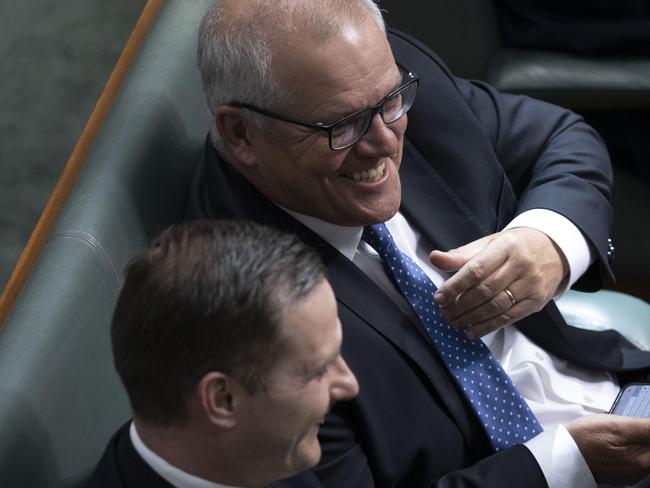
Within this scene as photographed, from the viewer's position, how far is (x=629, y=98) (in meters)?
2.29

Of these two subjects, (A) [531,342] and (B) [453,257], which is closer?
(B) [453,257]

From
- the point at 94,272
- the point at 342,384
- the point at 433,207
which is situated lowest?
the point at 433,207

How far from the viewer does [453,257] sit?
1.50m

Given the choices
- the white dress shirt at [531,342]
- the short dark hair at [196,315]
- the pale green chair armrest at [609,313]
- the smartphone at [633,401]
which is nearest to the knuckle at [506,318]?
the white dress shirt at [531,342]

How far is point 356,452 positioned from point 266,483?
1.04ft

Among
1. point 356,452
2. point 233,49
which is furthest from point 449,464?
point 233,49

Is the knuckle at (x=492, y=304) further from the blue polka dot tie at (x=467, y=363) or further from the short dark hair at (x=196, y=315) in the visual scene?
the short dark hair at (x=196, y=315)

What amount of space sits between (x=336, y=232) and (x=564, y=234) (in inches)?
13.8

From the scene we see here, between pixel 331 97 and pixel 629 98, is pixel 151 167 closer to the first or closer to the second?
pixel 331 97

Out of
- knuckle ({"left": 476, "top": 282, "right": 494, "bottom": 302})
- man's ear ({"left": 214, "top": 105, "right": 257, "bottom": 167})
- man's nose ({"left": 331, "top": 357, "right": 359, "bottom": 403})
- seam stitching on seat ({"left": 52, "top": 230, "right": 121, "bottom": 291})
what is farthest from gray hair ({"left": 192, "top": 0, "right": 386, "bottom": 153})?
man's nose ({"left": 331, "top": 357, "right": 359, "bottom": 403})

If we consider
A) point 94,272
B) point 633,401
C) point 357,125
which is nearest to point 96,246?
point 94,272

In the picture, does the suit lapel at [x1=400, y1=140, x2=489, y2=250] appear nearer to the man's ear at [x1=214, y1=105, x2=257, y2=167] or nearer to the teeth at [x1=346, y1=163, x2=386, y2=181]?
the teeth at [x1=346, y1=163, x2=386, y2=181]

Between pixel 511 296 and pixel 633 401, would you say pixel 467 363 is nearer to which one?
pixel 511 296

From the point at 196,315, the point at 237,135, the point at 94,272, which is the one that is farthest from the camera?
the point at 237,135
